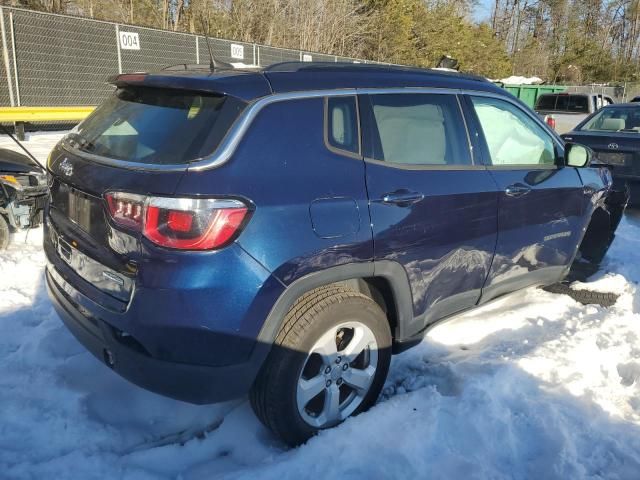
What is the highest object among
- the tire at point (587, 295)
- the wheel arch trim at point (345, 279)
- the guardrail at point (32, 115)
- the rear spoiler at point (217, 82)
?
the rear spoiler at point (217, 82)

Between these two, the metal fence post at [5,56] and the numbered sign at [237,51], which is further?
the numbered sign at [237,51]

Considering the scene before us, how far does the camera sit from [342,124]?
2.67 metres

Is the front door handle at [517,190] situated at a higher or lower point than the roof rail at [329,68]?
lower

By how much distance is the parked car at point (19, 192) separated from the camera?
15.9 feet

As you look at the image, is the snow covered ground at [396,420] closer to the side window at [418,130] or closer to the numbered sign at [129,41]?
the side window at [418,130]

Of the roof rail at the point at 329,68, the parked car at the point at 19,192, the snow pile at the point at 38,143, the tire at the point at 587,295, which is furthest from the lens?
the snow pile at the point at 38,143

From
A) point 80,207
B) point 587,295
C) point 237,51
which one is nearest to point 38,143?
point 237,51

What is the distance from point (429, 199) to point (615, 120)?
22.5 ft

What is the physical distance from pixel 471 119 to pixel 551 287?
2058 millimetres

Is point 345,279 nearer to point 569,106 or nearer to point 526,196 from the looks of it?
point 526,196

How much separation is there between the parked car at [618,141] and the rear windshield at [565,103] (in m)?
7.95

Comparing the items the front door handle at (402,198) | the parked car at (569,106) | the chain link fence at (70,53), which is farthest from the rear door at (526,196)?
the parked car at (569,106)

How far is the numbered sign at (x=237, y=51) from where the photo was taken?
601 inches

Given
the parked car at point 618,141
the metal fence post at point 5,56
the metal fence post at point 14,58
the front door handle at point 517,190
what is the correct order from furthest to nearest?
the metal fence post at point 14,58, the metal fence post at point 5,56, the parked car at point 618,141, the front door handle at point 517,190
